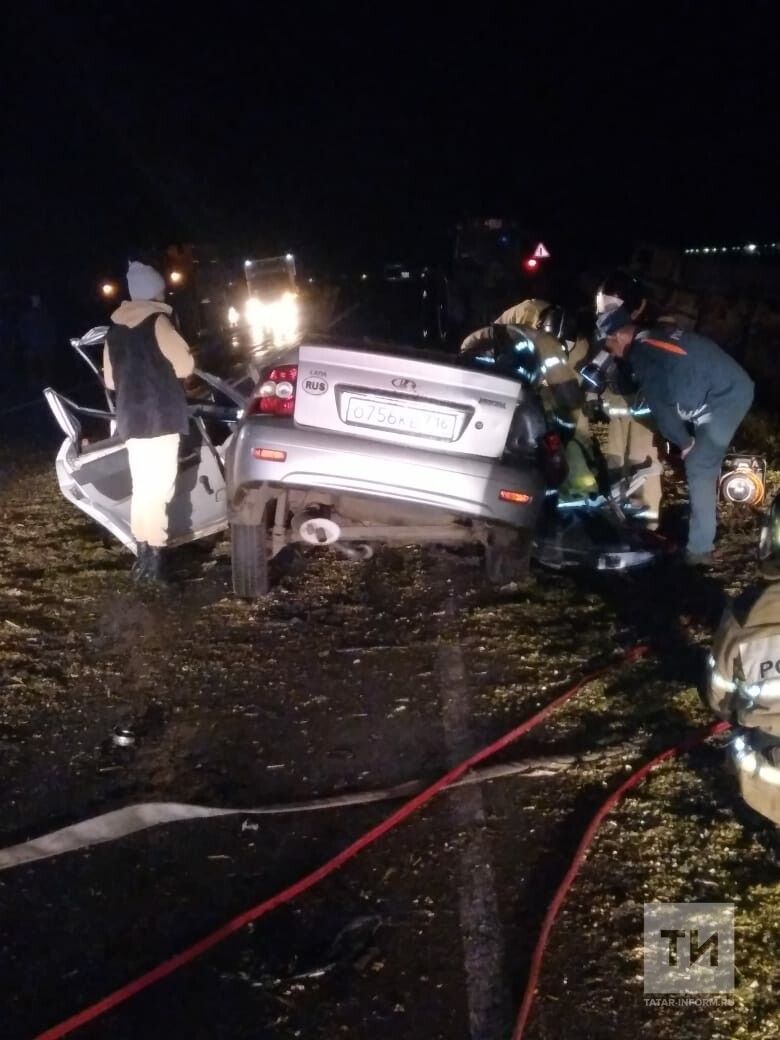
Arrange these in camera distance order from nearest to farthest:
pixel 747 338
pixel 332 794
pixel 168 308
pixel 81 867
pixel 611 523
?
1. pixel 81 867
2. pixel 332 794
3. pixel 168 308
4. pixel 611 523
5. pixel 747 338

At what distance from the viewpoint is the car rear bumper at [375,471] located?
19.6 ft

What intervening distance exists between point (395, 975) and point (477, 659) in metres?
2.48

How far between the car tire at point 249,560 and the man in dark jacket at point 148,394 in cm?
62

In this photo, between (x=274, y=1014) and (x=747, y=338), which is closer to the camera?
(x=274, y=1014)

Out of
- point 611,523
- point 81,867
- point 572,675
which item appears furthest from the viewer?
point 611,523

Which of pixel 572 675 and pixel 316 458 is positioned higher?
pixel 316 458

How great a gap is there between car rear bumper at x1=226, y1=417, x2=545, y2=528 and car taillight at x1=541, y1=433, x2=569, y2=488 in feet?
0.64

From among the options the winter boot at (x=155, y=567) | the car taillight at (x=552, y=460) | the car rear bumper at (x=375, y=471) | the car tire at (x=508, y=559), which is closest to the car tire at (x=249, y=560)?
A: the car rear bumper at (x=375, y=471)

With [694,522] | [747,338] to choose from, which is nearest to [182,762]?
[694,522]

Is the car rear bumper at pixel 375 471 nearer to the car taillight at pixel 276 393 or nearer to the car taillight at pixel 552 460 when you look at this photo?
the car taillight at pixel 276 393

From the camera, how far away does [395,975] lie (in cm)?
355

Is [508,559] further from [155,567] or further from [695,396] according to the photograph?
[155,567]

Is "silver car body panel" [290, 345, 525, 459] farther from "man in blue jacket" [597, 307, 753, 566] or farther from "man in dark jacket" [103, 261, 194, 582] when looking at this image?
"man in blue jacket" [597, 307, 753, 566]

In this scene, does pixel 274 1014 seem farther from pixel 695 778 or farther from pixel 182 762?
pixel 695 778
